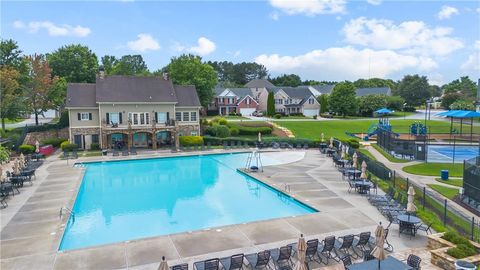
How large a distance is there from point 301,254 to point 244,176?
17.8 metres

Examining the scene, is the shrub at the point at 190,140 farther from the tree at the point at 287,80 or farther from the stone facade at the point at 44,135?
the tree at the point at 287,80

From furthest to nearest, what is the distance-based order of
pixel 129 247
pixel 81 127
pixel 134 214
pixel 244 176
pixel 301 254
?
pixel 81 127 → pixel 244 176 → pixel 134 214 → pixel 129 247 → pixel 301 254

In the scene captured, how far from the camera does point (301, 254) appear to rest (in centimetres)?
987

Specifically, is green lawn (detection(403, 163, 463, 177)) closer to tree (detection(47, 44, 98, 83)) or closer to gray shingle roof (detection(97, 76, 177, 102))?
gray shingle roof (detection(97, 76, 177, 102))

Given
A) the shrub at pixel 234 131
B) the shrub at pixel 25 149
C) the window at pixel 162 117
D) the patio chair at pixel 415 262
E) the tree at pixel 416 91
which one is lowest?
the patio chair at pixel 415 262

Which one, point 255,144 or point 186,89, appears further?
point 186,89

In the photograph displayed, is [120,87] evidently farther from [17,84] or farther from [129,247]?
[129,247]

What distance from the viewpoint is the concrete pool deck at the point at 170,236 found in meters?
12.4

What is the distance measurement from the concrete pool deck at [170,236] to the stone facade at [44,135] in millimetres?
19706

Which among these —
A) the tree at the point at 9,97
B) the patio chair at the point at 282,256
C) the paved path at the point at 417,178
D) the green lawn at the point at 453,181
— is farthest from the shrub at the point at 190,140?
the patio chair at the point at 282,256

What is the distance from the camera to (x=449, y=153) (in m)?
35.8

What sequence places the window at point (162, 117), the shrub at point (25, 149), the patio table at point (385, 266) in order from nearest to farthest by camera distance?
the patio table at point (385, 266), the shrub at point (25, 149), the window at point (162, 117)

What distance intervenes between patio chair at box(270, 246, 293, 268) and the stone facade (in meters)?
36.9

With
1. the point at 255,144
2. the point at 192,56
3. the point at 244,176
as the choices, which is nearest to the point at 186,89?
the point at 255,144
